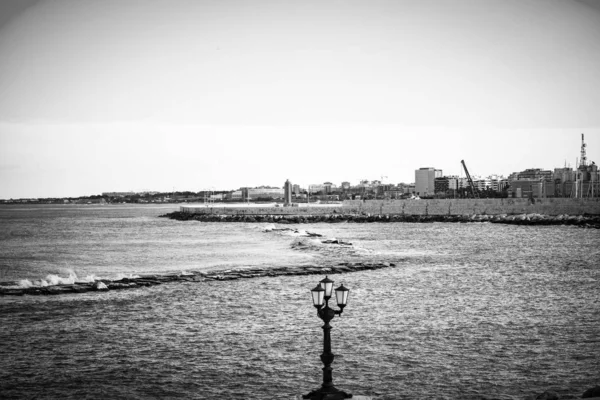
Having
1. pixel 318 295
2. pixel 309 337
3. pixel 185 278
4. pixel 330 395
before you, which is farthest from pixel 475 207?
pixel 318 295

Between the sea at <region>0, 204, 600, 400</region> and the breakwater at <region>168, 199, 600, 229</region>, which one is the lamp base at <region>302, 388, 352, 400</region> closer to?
the sea at <region>0, 204, 600, 400</region>

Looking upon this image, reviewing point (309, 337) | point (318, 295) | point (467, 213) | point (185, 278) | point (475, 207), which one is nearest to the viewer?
point (318, 295)

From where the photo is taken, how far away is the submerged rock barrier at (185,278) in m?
20.3

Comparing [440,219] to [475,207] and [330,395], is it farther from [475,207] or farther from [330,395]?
[330,395]

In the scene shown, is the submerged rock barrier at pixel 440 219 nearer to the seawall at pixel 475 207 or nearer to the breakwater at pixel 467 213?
the breakwater at pixel 467 213

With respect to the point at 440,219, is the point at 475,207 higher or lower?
higher

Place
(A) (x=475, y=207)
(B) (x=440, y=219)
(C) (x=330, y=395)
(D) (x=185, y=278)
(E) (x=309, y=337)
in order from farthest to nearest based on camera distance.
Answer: (A) (x=475, y=207) < (B) (x=440, y=219) < (D) (x=185, y=278) < (E) (x=309, y=337) < (C) (x=330, y=395)

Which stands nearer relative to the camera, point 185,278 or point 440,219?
point 185,278

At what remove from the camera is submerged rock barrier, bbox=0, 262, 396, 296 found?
66.5ft

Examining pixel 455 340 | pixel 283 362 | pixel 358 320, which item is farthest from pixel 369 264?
pixel 283 362

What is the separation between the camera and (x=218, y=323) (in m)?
15.0

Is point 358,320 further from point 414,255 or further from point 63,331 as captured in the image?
point 414,255

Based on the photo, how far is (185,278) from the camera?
23016mm

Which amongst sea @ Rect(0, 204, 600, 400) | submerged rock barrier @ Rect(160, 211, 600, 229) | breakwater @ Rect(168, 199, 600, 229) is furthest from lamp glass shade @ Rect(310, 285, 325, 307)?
breakwater @ Rect(168, 199, 600, 229)
